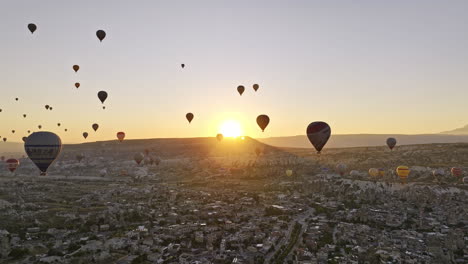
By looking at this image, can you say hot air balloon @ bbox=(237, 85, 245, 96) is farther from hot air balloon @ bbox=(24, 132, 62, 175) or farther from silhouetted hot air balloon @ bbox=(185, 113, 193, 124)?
hot air balloon @ bbox=(24, 132, 62, 175)

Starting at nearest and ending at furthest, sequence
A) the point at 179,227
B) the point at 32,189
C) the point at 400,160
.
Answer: the point at 179,227 → the point at 32,189 → the point at 400,160

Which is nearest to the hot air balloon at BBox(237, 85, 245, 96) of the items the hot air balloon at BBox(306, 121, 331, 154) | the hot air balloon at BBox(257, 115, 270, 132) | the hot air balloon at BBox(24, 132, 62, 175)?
the hot air balloon at BBox(257, 115, 270, 132)

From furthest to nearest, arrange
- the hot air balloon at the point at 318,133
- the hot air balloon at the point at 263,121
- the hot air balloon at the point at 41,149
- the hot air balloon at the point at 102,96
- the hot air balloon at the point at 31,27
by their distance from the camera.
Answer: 1. the hot air balloon at the point at 102,96
2. the hot air balloon at the point at 263,121
3. the hot air balloon at the point at 31,27
4. the hot air balloon at the point at 318,133
5. the hot air balloon at the point at 41,149

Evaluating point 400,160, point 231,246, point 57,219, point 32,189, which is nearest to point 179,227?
point 231,246

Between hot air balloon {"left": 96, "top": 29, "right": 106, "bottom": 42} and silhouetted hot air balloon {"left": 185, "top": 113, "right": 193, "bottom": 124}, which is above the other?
hot air balloon {"left": 96, "top": 29, "right": 106, "bottom": 42}

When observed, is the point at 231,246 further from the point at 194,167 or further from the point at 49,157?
the point at 194,167

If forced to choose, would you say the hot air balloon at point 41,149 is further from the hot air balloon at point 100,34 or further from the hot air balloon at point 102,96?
the hot air balloon at point 100,34

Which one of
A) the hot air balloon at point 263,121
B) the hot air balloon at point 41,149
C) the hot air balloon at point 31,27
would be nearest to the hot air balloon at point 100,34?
the hot air balloon at point 31,27
